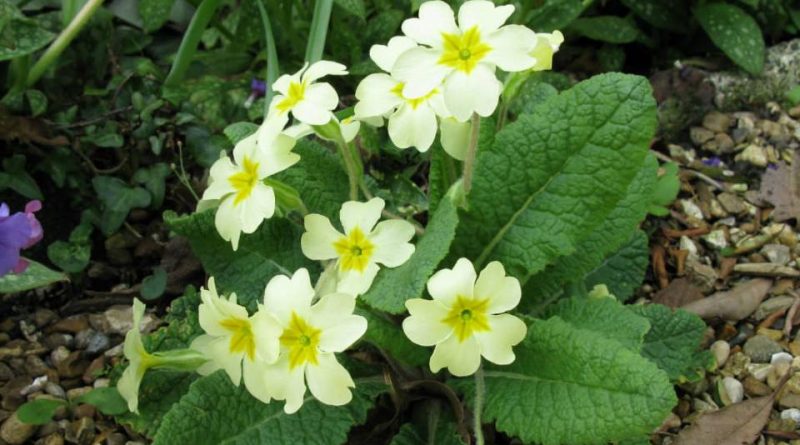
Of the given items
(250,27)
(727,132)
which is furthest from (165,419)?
(727,132)

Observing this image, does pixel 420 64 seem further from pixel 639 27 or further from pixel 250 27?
pixel 639 27

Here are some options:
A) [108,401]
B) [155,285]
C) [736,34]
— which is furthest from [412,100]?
[736,34]

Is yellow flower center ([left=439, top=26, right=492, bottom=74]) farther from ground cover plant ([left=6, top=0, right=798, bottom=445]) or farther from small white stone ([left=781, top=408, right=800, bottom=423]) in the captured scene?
small white stone ([left=781, top=408, right=800, bottom=423])

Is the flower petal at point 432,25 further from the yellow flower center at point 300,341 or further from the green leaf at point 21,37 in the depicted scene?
the green leaf at point 21,37

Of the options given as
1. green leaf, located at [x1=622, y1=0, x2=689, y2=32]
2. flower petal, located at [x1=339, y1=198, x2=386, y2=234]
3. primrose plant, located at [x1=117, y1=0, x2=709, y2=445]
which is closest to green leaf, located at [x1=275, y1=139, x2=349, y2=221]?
primrose plant, located at [x1=117, y1=0, x2=709, y2=445]

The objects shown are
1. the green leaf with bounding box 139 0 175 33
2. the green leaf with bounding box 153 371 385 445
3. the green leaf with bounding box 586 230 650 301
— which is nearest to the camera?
the green leaf with bounding box 153 371 385 445

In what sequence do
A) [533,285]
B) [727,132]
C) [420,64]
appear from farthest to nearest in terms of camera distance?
[727,132] → [533,285] → [420,64]

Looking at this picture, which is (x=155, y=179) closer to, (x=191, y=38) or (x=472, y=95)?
(x=191, y=38)
